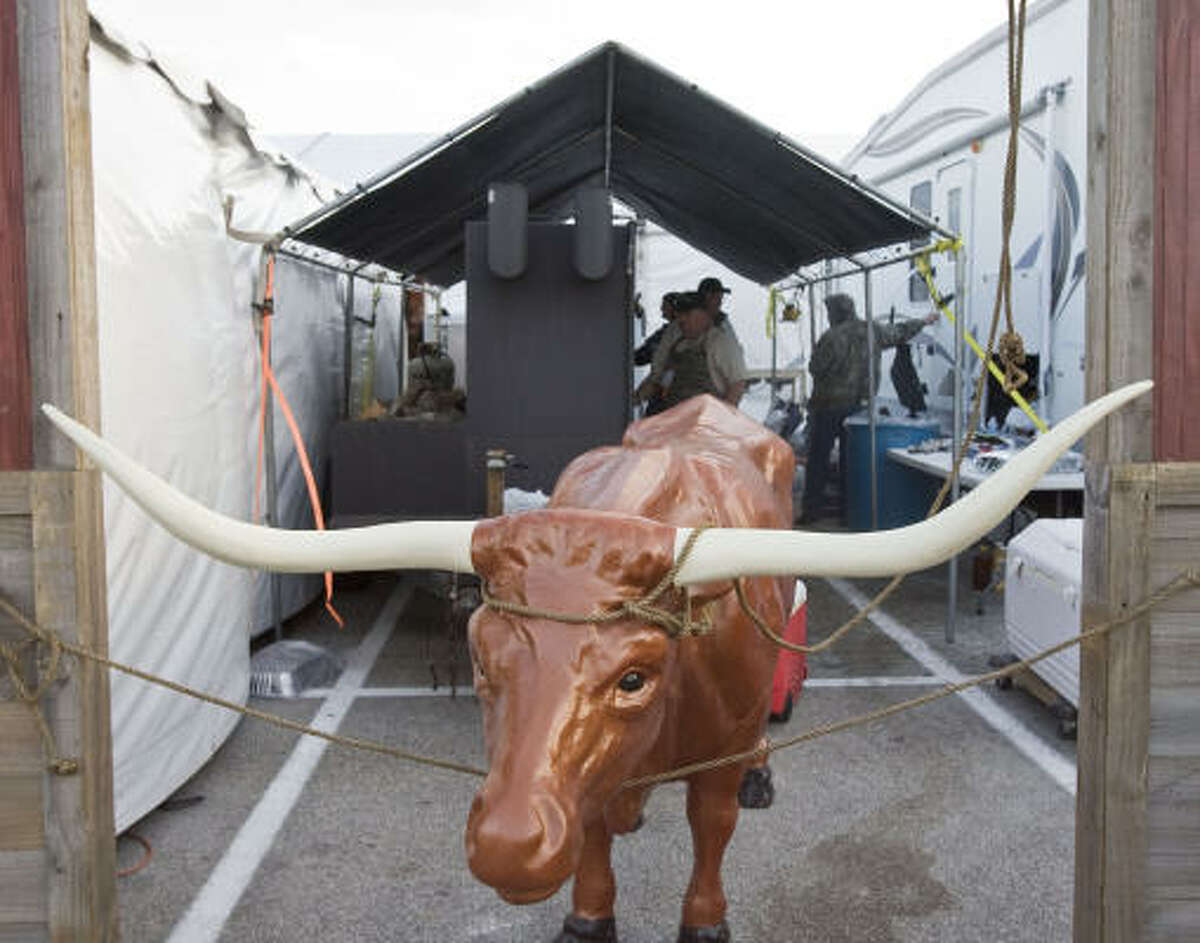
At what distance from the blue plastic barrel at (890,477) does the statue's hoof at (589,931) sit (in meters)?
5.92

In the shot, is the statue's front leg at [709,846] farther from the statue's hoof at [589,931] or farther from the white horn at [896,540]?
the white horn at [896,540]

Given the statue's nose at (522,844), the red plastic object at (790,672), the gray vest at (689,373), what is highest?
the gray vest at (689,373)

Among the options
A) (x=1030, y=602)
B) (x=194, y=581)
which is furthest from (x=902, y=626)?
(x=194, y=581)

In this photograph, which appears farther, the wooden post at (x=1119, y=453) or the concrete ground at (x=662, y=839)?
the concrete ground at (x=662, y=839)

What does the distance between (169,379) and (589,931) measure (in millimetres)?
2677


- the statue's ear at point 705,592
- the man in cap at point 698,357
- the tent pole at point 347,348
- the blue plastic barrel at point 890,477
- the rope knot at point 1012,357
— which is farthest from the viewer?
the blue plastic barrel at point 890,477

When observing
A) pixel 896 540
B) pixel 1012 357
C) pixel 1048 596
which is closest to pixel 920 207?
pixel 1048 596

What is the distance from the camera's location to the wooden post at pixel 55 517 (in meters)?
2.29

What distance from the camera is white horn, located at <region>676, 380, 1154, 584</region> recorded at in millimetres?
1724

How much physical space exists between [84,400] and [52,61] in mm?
709

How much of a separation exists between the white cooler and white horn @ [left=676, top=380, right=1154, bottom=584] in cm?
296

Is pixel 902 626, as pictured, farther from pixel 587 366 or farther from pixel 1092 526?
pixel 1092 526

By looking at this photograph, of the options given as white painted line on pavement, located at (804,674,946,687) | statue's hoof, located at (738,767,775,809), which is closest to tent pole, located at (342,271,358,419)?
white painted line on pavement, located at (804,674,946,687)

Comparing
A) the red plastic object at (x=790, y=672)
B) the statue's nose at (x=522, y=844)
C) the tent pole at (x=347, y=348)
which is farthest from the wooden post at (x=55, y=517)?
the tent pole at (x=347, y=348)
